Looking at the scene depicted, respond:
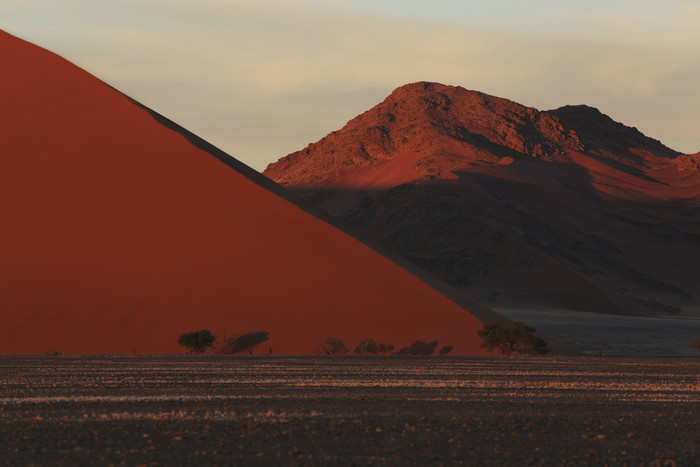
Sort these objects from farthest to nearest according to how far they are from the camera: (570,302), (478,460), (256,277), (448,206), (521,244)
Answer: (448,206), (521,244), (570,302), (256,277), (478,460)

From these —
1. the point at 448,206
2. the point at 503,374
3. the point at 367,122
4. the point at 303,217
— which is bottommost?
the point at 503,374

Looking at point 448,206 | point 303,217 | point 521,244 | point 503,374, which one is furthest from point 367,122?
point 503,374

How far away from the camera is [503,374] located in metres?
23.6

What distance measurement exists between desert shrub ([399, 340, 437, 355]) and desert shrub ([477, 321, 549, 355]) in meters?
2.13

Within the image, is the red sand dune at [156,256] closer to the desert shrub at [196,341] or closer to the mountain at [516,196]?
the desert shrub at [196,341]

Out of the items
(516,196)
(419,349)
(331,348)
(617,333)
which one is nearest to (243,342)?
(331,348)

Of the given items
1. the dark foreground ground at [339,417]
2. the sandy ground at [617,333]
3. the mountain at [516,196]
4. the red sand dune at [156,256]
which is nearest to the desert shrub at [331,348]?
the red sand dune at [156,256]

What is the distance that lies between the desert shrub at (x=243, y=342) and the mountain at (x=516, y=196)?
1949 inches

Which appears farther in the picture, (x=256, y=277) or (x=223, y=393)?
(x=256, y=277)

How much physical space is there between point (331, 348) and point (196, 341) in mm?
4558

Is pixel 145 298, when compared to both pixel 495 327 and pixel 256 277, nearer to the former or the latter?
pixel 256 277

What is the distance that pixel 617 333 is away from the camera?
5416 cm

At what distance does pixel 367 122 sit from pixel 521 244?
57.7 metres

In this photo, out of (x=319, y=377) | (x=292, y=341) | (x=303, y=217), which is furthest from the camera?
(x=303, y=217)
